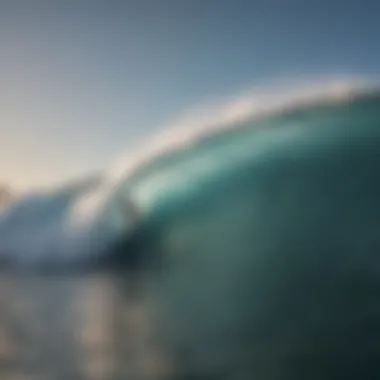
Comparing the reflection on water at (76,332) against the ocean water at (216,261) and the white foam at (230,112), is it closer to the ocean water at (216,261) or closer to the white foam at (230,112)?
the ocean water at (216,261)

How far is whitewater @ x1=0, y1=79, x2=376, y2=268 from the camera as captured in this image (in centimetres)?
Result: 140

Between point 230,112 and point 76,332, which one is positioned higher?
point 230,112

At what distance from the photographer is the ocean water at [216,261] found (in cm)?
136

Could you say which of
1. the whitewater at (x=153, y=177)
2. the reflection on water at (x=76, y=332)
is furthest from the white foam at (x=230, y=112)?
the reflection on water at (x=76, y=332)

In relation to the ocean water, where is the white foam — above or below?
above

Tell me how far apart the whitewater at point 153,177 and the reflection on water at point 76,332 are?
71 mm

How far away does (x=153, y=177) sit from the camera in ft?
4.63

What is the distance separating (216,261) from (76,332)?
1.05ft

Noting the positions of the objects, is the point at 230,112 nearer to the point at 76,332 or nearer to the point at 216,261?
the point at 216,261

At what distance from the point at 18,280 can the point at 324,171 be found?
26.4 inches

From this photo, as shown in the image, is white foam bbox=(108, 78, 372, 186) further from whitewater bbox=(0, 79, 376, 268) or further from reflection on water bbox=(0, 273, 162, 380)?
reflection on water bbox=(0, 273, 162, 380)

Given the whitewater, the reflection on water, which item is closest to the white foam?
the whitewater

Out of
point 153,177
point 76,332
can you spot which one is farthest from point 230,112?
point 76,332

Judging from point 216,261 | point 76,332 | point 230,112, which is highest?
point 230,112
